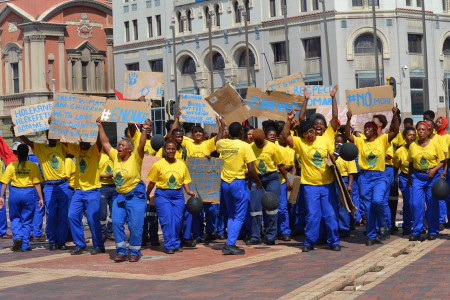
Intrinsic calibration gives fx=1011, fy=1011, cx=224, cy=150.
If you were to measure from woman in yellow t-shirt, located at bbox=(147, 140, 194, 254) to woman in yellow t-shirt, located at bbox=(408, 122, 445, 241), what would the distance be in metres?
3.33

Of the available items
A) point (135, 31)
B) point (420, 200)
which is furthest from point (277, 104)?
point (135, 31)

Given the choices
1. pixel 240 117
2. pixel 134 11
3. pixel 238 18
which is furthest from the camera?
pixel 134 11

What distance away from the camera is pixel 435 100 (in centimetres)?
5522

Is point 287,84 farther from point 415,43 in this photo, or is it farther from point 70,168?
point 415,43

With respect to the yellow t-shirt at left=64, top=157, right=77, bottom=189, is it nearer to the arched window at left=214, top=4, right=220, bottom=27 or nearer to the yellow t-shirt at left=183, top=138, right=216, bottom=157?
the yellow t-shirt at left=183, top=138, right=216, bottom=157

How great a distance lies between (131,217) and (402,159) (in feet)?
14.8

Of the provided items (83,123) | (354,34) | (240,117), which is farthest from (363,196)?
(354,34)

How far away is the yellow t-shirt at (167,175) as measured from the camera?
14453 mm

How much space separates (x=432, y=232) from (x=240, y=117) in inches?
136

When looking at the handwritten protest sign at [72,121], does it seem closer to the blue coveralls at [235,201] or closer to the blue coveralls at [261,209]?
the blue coveralls at [235,201]

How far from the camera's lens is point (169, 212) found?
575 inches

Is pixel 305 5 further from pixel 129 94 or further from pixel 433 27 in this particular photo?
pixel 129 94

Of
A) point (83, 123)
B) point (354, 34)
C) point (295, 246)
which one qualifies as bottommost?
point (295, 246)

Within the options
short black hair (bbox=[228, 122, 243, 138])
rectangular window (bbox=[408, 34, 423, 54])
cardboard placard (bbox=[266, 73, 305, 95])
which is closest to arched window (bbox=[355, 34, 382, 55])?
rectangular window (bbox=[408, 34, 423, 54])
